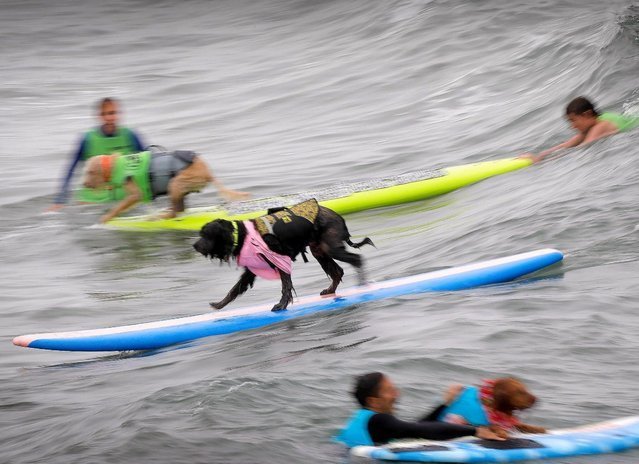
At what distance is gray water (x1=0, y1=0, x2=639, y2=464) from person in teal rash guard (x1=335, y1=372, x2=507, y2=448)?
8.3 inches

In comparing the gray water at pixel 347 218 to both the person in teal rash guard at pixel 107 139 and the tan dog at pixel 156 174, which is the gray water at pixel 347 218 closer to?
the tan dog at pixel 156 174

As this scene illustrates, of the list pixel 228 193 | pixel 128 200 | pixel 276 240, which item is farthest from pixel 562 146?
pixel 276 240

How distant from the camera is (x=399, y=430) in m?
5.56

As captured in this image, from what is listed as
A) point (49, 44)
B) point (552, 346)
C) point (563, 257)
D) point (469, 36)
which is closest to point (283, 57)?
point (469, 36)

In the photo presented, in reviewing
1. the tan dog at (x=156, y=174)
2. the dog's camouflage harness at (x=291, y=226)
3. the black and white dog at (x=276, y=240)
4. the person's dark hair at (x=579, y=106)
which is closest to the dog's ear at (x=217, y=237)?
the black and white dog at (x=276, y=240)

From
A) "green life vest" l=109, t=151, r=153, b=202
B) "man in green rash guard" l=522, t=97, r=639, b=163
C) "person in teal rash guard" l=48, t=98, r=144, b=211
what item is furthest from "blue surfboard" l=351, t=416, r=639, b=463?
"person in teal rash guard" l=48, t=98, r=144, b=211

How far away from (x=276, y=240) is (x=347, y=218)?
517 centimetres

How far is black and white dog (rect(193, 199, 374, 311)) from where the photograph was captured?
8.70m

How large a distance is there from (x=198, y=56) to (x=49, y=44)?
5.20m

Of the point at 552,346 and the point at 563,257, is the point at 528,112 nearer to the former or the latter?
the point at 563,257

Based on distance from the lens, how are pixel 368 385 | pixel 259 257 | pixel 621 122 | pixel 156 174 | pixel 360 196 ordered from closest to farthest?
pixel 368 385 < pixel 259 257 < pixel 156 174 < pixel 360 196 < pixel 621 122

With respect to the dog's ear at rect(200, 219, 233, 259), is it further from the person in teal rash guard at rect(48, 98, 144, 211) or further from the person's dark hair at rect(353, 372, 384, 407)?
the person in teal rash guard at rect(48, 98, 144, 211)

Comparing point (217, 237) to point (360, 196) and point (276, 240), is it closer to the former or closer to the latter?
point (276, 240)

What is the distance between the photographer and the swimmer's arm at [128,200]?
13.9 m
